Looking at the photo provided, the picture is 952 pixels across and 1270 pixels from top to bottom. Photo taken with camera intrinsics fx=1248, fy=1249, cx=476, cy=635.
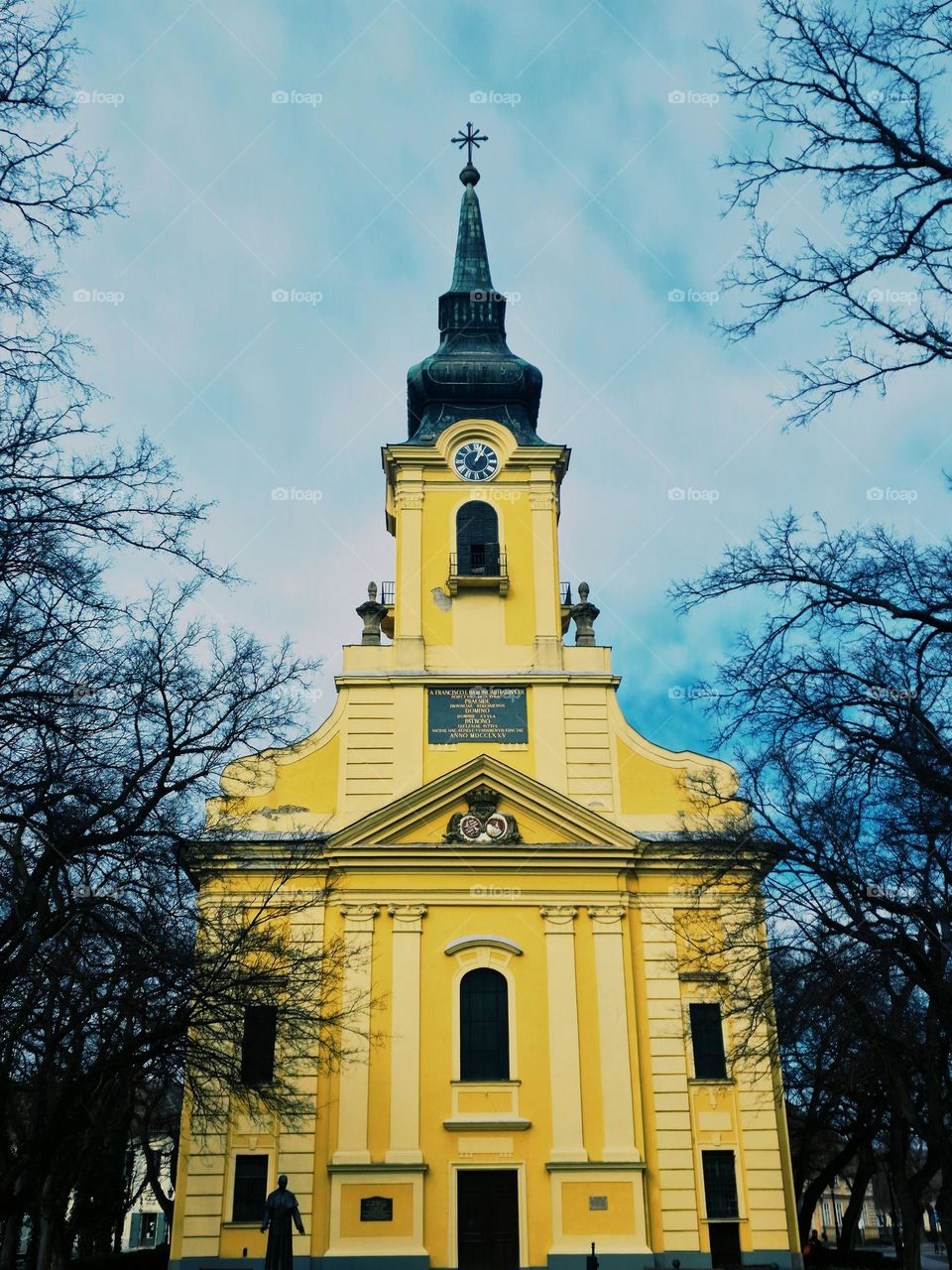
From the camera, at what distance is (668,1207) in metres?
23.9

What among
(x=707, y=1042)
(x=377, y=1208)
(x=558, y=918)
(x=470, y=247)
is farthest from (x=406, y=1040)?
(x=470, y=247)

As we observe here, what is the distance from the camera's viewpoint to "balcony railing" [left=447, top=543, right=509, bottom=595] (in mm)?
29531

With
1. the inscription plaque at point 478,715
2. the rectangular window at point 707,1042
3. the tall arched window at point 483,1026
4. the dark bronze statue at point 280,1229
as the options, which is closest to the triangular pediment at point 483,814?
the inscription plaque at point 478,715

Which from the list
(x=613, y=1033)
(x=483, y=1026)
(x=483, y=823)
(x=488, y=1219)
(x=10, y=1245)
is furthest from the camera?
(x=483, y=823)

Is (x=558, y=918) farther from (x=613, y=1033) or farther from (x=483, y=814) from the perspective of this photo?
(x=483, y=814)

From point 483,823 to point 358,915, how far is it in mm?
3242

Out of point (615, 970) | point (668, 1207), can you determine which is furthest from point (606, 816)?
point (668, 1207)

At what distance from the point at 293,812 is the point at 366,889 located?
252cm

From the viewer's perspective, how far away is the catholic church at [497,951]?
23641 millimetres

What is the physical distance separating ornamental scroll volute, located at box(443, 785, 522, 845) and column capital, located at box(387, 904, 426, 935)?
1566 millimetres

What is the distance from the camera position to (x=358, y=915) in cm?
2586

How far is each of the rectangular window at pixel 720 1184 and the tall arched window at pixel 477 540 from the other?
44.5 feet

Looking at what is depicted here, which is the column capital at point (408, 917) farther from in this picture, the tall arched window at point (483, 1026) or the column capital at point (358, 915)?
the tall arched window at point (483, 1026)

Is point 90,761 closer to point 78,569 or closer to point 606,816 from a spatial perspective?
point 78,569
